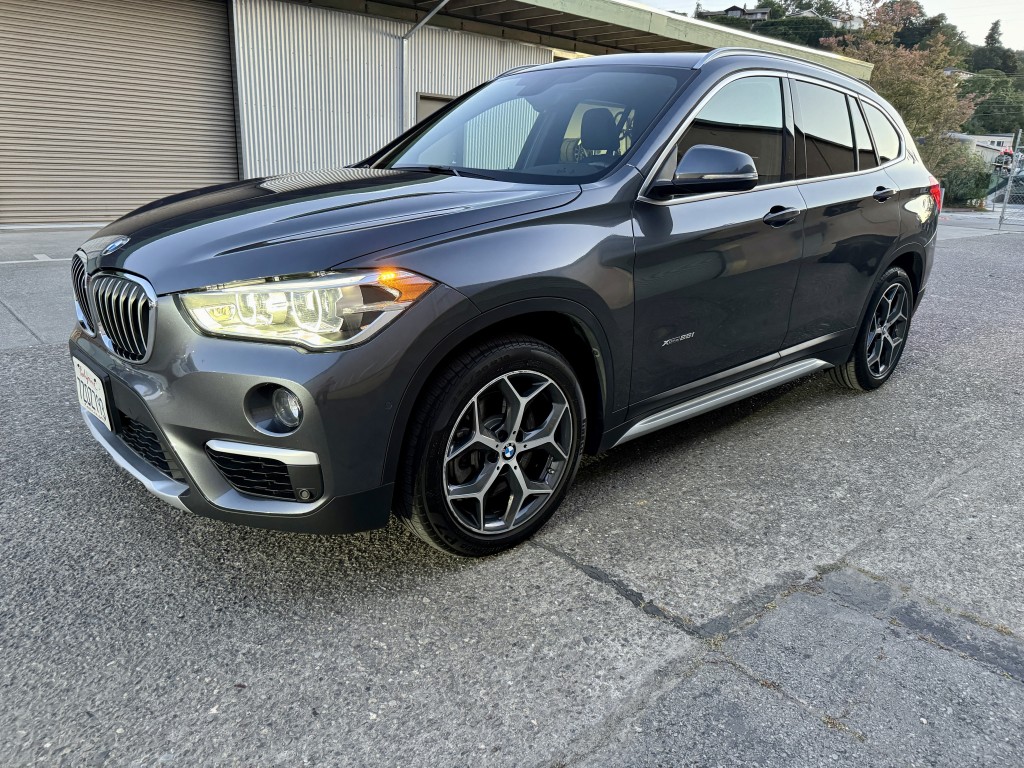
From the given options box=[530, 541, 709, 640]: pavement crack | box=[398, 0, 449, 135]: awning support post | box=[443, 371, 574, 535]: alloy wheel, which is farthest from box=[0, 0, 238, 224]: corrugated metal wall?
box=[530, 541, 709, 640]: pavement crack

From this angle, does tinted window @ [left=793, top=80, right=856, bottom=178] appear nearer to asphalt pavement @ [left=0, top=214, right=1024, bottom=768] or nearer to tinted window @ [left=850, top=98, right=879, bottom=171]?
tinted window @ [left=850, top=98, right=879, bottom=171]

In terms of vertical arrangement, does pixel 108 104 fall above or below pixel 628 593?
above

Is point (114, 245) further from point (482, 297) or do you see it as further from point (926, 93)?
point (926, 93)

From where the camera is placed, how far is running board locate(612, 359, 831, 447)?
10.3 feet

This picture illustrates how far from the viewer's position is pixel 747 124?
3.42 m

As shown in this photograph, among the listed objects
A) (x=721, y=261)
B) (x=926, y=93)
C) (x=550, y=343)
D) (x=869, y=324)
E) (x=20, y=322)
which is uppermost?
(x=926, y=93)

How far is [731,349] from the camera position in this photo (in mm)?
3354

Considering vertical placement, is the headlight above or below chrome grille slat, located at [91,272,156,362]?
above

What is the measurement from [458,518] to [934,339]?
5.17 m

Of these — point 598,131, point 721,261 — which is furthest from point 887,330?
point 598,131

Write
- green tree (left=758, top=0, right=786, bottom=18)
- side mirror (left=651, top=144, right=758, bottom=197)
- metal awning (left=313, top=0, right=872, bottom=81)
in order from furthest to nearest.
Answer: green tree (left=758, top=0, right=786, bottom=18) → metal awning (left=313, top=0, right=872, bottom=81) → side mirror (left=651, top=144, right=758, bottom=197)

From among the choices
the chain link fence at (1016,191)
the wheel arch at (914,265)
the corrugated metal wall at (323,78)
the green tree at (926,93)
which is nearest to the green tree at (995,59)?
the green tree at (926,93)

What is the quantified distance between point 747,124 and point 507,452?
1880 mm

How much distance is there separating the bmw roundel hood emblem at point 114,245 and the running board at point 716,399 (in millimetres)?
1901
